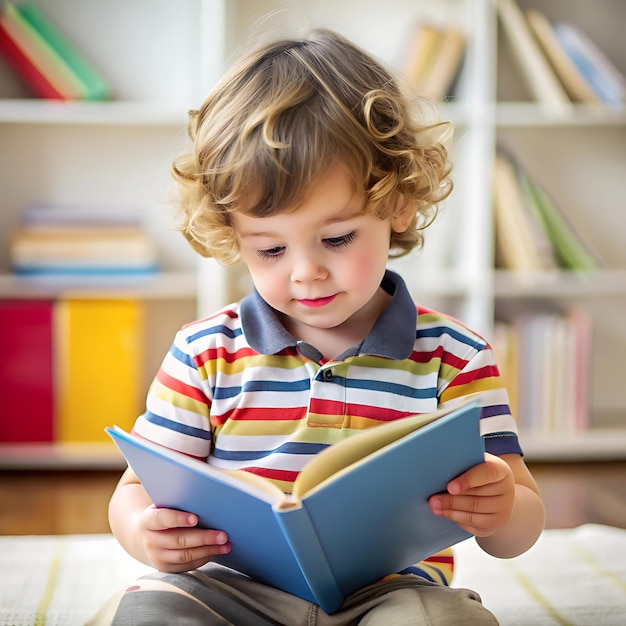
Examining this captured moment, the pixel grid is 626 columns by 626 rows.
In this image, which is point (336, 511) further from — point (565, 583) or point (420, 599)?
point (565, 583)

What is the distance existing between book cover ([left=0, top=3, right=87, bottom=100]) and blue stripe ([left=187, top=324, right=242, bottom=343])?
4.31 feet

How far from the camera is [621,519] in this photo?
1820 millimetres

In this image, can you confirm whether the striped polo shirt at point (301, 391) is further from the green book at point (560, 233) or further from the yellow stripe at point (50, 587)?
the green book at point (560, 233)

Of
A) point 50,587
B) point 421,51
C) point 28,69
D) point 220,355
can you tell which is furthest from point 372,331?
point 28,69

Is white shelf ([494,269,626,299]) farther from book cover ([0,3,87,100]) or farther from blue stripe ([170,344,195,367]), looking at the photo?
blue stripe ([170,344,195,367])

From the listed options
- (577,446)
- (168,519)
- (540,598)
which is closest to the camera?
(168,519)

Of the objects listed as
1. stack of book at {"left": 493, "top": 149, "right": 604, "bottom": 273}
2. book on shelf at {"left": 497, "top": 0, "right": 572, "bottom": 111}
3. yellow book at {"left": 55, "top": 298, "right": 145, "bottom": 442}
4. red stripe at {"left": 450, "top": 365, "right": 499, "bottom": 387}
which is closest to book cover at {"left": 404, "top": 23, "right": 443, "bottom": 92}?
book on shelf at {"left": 497, "top": 0, "right": 572, "bottom": 111}

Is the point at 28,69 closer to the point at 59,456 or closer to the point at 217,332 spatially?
the point at 59,456

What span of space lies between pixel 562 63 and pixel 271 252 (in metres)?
1.50

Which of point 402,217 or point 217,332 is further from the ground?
point 402,217

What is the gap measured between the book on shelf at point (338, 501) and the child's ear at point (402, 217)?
340 mm

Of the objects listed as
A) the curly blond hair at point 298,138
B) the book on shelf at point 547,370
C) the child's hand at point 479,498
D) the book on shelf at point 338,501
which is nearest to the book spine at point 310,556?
the book on shelf at point 338,501

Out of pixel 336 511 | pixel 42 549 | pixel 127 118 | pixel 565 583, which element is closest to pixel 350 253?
pixel 336 511

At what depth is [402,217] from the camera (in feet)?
3.45
